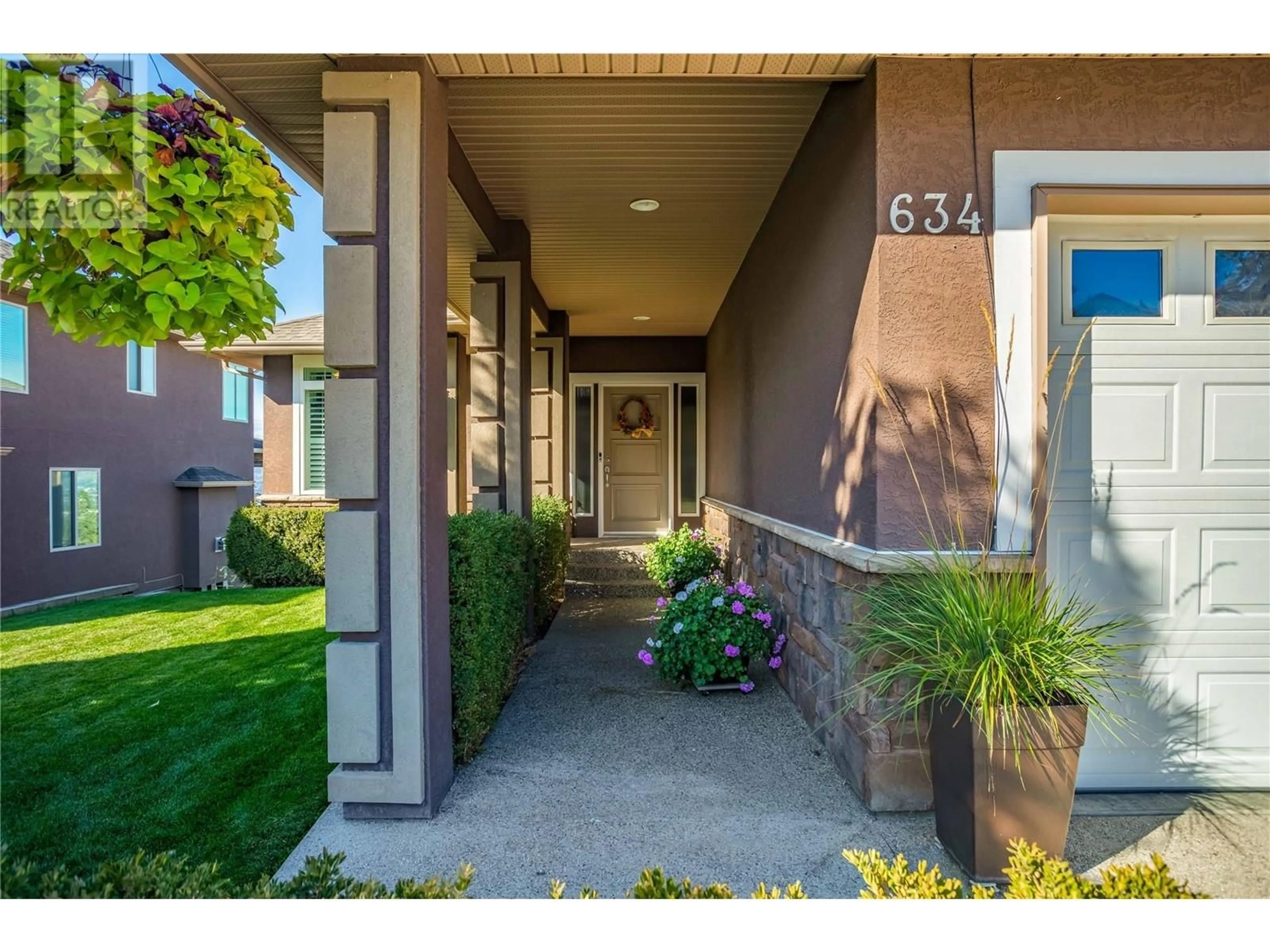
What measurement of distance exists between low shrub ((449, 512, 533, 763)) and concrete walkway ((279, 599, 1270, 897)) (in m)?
0.18

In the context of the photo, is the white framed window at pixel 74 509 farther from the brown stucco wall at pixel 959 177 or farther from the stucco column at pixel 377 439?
the brown stucco wall at pixel 959 177

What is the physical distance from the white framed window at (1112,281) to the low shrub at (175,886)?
120 inches

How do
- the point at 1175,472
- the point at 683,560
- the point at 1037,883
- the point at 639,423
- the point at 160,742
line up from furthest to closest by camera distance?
the point at 639,423
the point at 683,560
the point at 160,742
the point at 1175,472
the point at 1037,883

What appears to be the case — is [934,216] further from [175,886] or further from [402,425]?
[175,886]

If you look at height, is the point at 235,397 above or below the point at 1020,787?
above

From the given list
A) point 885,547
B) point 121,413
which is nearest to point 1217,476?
point 885,547

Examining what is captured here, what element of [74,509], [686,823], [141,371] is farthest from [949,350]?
A: [141,371]

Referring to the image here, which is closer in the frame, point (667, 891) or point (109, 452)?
point (667, 891)

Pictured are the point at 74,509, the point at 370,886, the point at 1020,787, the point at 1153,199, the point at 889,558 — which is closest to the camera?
the point at 370,886

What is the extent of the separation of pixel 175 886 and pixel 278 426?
30.5 ft

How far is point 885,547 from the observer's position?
2.67 m

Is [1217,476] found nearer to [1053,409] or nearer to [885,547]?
[1053,409]

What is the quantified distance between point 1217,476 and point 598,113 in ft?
10.6

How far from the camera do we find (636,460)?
9.41 m
